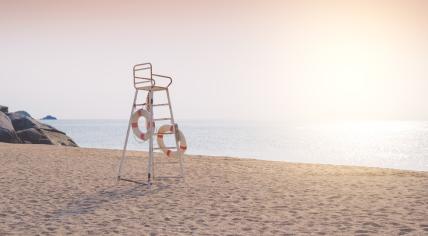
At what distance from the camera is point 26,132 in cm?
2792

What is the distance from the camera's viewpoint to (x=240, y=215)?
7496 mm

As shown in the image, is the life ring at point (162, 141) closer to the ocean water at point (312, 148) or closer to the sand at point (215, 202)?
the sand at point (215, 202)

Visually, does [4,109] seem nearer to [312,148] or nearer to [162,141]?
[162,141]

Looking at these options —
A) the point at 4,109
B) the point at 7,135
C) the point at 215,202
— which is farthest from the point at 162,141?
the point at 4,109

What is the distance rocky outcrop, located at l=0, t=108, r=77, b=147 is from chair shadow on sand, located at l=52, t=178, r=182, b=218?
17381 mm

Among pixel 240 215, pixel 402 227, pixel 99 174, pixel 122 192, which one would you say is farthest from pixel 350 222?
pixel 99 174

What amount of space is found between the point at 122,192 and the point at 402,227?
5445 mm

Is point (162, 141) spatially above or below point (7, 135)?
below

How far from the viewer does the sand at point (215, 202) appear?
6723 mm

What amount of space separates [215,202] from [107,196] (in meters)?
2.18

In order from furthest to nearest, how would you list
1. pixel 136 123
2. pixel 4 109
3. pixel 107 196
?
pixel 4 109
pixel 136 123
pixel 107 196

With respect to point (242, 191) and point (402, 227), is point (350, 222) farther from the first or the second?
point (242, 191)

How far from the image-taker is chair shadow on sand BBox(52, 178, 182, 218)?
7855 millimetres

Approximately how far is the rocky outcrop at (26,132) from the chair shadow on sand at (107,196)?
1738 centimetres
